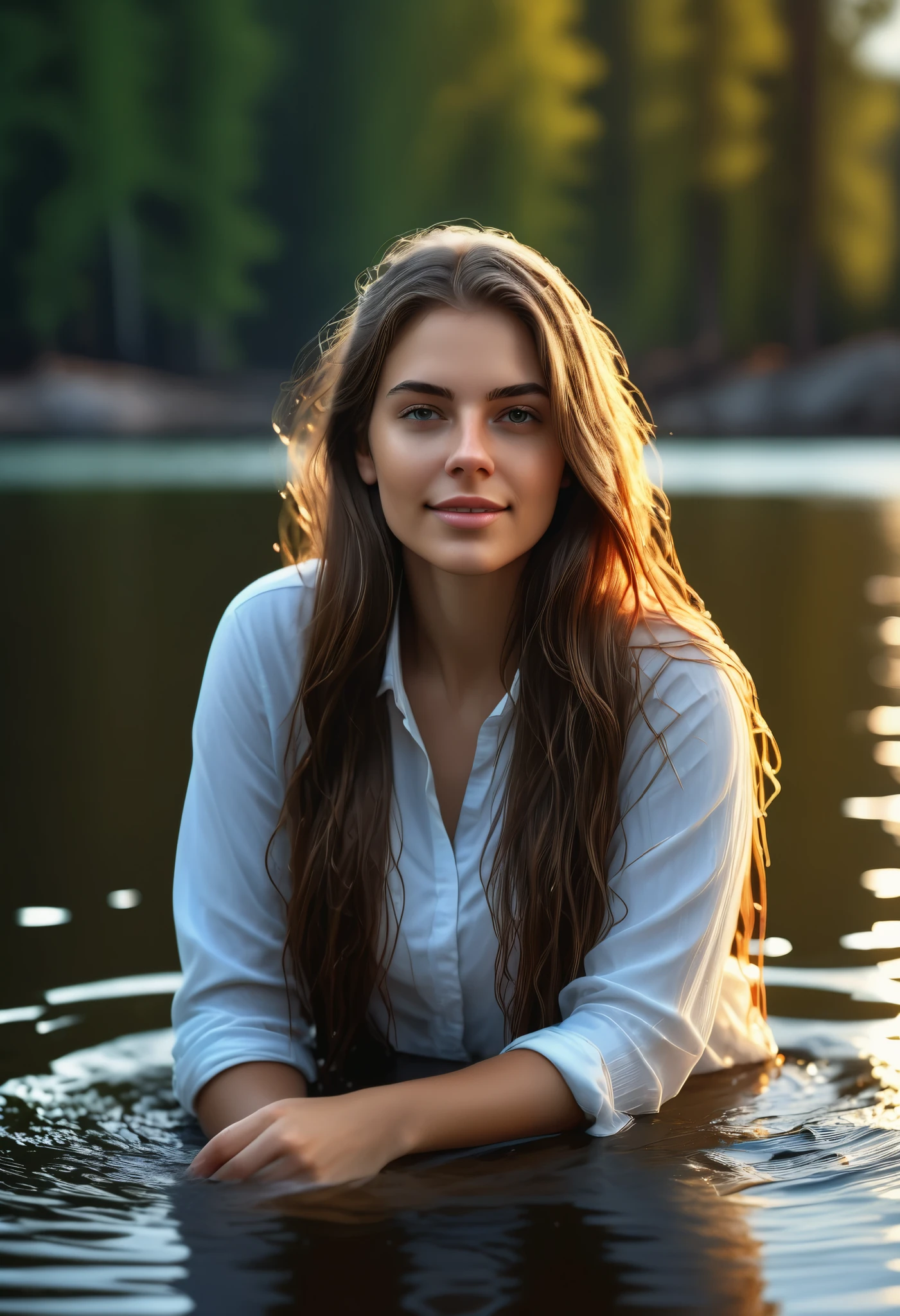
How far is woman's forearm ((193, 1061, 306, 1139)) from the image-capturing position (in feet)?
5.66

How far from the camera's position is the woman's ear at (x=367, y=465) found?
1865mm

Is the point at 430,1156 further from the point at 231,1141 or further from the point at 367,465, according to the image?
the point at 367,465

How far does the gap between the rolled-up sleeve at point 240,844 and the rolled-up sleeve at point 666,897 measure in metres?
0.33

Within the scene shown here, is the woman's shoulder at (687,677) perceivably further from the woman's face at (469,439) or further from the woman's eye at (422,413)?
the woman's eye at (422,413)

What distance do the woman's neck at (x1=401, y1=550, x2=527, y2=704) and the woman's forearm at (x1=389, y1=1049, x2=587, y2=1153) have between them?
453mm

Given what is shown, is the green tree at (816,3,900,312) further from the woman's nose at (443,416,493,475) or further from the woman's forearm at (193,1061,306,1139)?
the woman's forearm at (193,1061,306,1139)

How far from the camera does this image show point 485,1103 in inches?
65.1

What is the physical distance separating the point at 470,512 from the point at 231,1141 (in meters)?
0.70

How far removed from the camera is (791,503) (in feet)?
32.1

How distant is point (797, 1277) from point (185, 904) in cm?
81

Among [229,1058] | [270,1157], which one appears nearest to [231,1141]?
[270,1157]

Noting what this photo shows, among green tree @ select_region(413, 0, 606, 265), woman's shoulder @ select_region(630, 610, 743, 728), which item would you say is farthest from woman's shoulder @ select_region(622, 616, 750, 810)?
green tree @ select_region(413, 0, 606, 265)

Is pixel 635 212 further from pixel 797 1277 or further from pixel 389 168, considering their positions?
pixel 797 1277

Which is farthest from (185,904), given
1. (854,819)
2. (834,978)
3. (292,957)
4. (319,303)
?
(319,303)
